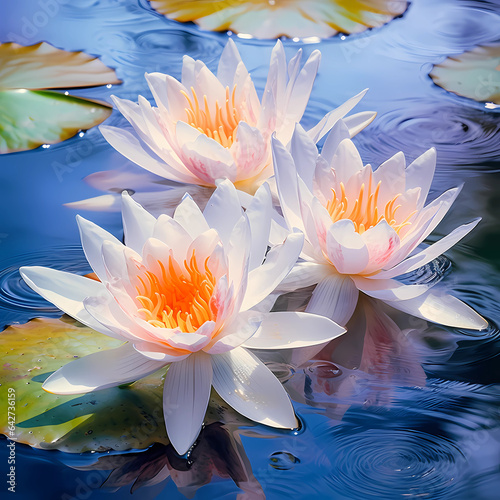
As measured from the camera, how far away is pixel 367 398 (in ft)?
3.33

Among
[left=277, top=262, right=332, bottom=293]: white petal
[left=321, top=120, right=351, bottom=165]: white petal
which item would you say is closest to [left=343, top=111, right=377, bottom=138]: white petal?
[left=321, top=120, right=351, bottom=165]: white petal

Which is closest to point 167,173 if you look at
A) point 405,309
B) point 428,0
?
point 405,309

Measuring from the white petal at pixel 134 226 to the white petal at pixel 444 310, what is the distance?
488 millimetres

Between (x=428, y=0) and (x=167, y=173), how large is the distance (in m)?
1.57

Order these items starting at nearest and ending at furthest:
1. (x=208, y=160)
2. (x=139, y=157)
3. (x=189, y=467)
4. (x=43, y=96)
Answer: (x=189, y=467) < (x=208, y=160) < (x=139, y=157) < (x=43, y=96)

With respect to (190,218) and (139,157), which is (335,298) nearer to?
(190,218)

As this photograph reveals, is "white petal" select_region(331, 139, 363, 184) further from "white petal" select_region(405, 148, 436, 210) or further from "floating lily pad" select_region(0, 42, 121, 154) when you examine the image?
"floating lily pad" select_region(0, 42, 121, 154)

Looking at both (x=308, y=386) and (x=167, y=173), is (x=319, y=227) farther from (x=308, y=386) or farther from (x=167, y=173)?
(x=167, y=173)

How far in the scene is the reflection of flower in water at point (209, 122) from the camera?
1390mm

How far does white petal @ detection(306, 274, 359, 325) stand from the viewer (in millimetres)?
1152

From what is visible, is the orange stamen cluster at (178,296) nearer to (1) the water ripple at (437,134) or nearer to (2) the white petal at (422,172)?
(2) the white petal at (422,172)

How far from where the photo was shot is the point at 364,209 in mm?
1200

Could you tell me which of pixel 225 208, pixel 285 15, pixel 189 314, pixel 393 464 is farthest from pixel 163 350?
pixel 285 15

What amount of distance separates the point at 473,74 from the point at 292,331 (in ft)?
4.37
